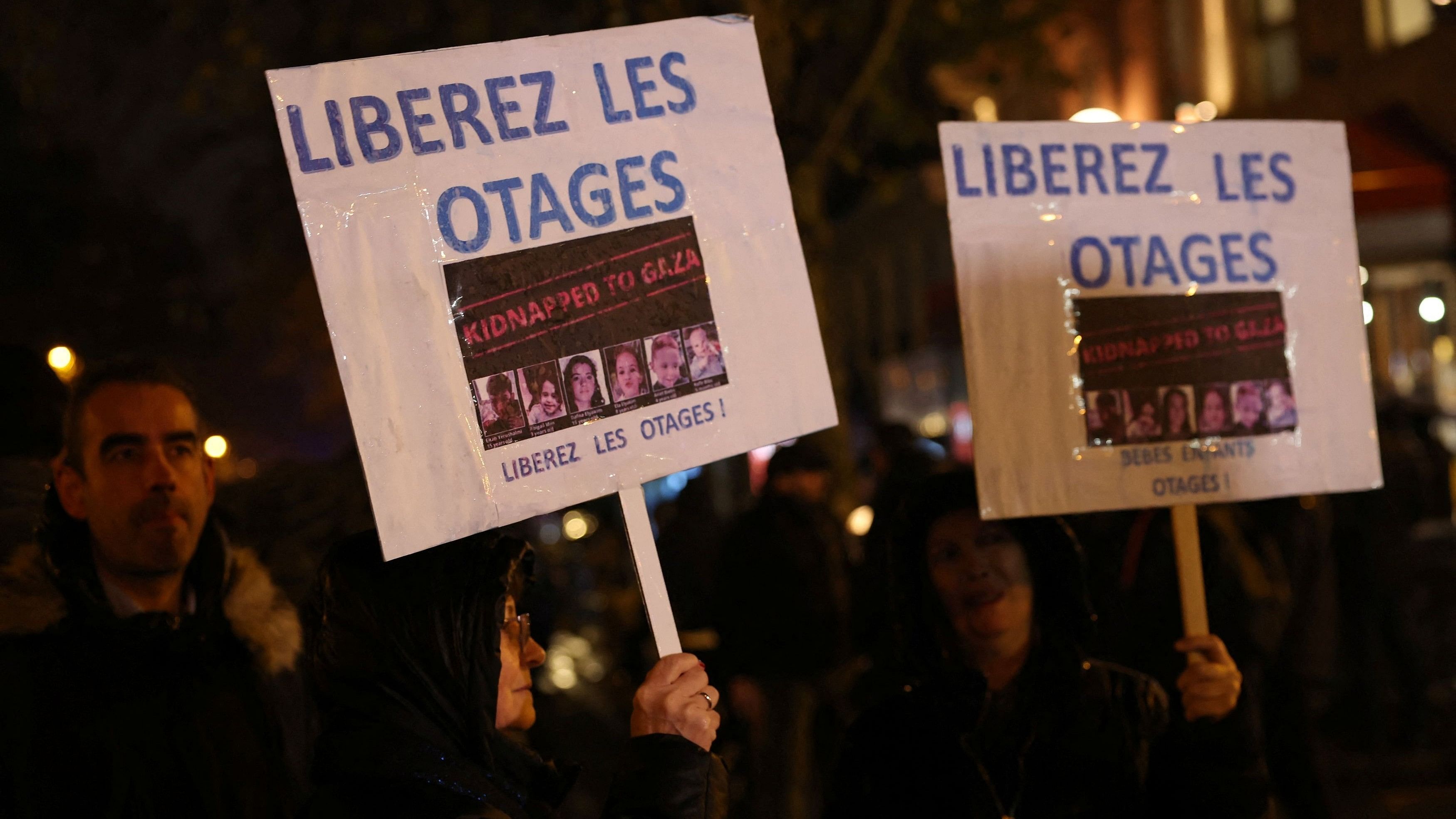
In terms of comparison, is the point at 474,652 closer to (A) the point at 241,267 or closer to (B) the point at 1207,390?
(B) the point at 1207,390

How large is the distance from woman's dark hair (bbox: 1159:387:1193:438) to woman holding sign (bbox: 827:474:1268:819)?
364mm

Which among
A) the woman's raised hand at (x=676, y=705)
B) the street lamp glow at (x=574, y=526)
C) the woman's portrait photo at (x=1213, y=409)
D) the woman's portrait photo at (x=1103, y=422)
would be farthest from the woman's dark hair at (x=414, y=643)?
the street lamp glow at (x=574, y=526)

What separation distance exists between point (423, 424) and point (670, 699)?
70 cm

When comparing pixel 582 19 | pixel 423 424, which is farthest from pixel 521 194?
pixel 582 19

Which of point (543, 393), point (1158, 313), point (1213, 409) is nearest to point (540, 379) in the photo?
point (543, 393)

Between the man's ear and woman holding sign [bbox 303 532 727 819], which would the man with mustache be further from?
woman holding sign [bbox 303 532 727 819]

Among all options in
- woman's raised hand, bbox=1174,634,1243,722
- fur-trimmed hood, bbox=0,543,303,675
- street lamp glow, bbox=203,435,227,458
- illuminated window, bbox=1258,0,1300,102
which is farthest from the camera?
illuminated window, bbox=1258,0,1300,102

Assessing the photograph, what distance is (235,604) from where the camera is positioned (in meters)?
3.14

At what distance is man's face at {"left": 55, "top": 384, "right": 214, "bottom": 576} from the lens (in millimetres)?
2979

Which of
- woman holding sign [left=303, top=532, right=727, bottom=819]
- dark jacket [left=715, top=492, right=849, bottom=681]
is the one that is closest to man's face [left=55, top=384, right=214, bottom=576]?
woman holding sign [left=303, top=532, right=727, bottom=819]

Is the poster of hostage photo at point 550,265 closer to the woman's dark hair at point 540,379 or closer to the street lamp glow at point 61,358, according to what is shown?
the woman's dark hair at point 540,379

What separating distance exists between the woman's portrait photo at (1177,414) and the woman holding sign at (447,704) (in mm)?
1420

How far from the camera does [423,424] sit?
2.37 metres

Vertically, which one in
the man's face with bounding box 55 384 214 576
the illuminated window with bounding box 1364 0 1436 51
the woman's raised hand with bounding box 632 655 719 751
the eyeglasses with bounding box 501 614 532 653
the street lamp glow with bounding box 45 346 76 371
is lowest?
the woman's raised hand with bounding box 632 655 719 751
